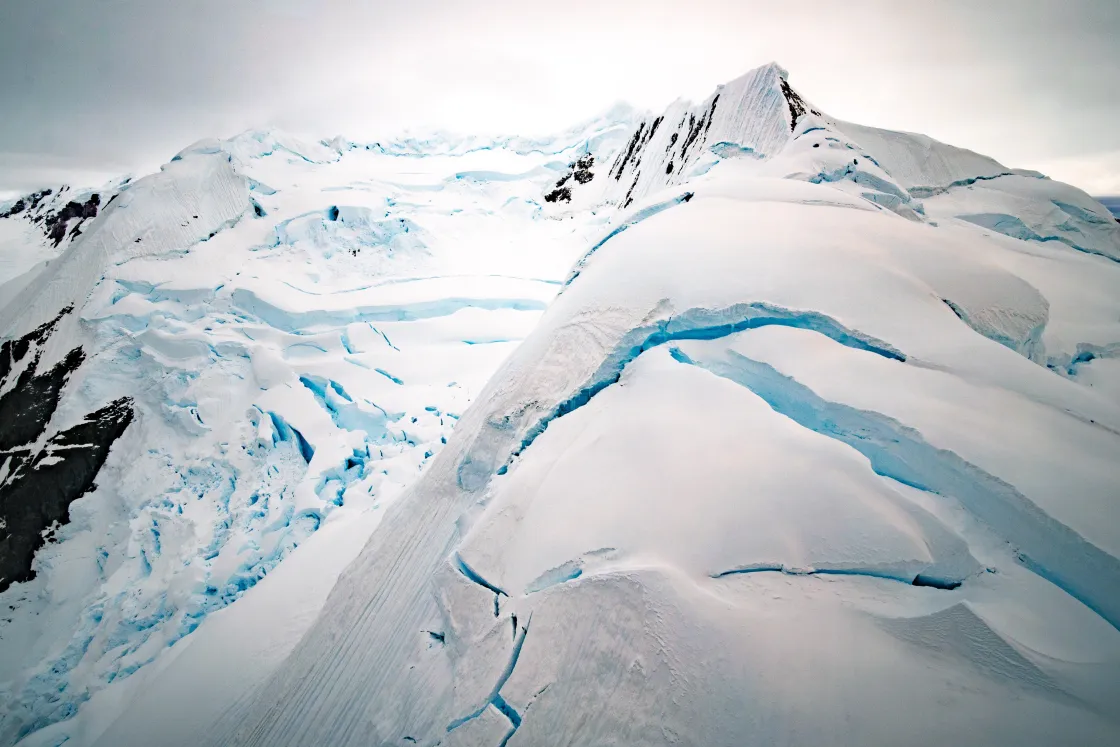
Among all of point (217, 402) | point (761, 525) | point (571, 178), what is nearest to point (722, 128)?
point (571, 178)

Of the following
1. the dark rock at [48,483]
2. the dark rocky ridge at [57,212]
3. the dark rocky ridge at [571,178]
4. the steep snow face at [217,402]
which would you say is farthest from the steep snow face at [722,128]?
the dark rocky ridge at [57,212]

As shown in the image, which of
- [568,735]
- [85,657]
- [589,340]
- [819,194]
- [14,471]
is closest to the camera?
[568,735]

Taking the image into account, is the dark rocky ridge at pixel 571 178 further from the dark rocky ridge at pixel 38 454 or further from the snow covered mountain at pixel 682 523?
the dark rocky ridge at pixel 38 454

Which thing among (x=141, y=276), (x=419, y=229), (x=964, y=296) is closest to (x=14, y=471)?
(x=141, y=276)

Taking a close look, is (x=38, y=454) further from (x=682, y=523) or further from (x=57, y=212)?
(x=57, y=212)

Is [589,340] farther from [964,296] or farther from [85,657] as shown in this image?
[85,657]
